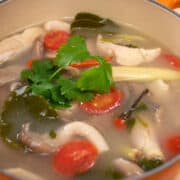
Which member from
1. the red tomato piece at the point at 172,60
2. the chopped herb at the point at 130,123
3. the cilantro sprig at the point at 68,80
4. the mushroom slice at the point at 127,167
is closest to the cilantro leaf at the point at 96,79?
the cilantro sprig at the point at 68,80

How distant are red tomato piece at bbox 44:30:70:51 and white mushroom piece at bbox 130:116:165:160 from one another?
0.40 metres

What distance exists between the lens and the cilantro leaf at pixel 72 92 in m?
1.29

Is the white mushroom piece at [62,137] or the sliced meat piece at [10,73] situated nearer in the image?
the white mushroom piece at [62,137]

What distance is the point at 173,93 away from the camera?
144 centimetres

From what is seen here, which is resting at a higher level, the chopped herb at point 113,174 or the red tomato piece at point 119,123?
the red tomato piece at point 119,123

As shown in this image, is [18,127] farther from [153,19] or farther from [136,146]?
[153,19]

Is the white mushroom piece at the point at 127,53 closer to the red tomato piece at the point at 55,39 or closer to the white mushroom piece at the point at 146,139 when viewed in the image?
the red tomato piece at the point at 55,39

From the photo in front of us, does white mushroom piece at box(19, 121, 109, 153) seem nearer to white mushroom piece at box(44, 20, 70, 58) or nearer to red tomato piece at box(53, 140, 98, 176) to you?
red tomato piece at box(53, 140, 98, 176)

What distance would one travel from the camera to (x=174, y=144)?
4.16 ft

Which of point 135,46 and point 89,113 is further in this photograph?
point 135,46

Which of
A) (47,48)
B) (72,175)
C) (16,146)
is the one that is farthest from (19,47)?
(72,175)

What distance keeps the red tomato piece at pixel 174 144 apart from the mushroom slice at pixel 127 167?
0.13m

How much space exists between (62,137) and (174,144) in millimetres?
294

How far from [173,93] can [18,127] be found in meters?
0.48
